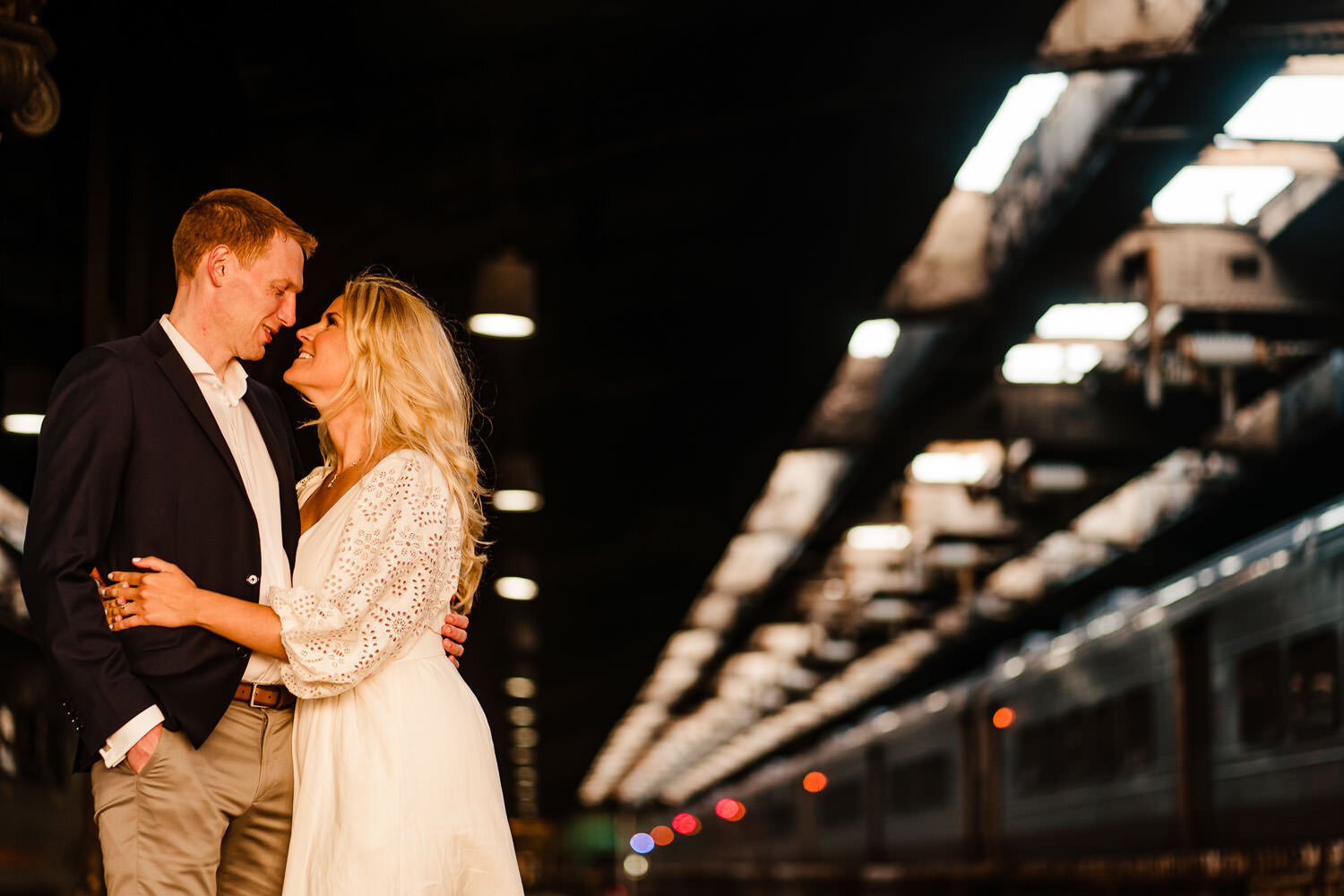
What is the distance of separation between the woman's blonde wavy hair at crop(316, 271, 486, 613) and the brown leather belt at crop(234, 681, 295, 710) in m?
0.51

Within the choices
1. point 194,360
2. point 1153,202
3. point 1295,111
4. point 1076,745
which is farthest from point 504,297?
point 1076,745

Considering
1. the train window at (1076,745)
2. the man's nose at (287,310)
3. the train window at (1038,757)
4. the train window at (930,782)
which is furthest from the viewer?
the train window at (930,782)

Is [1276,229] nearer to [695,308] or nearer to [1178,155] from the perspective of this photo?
[1178,155]

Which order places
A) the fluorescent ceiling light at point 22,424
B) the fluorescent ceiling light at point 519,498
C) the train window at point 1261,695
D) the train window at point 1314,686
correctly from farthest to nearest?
the fluorescent ceiling light at point 519,498, the train window at point 1261,695, the train window at point 1314,686, the fluorescent ceiling light at point 22,424

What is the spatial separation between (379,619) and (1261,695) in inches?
375

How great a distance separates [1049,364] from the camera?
49.3 feet

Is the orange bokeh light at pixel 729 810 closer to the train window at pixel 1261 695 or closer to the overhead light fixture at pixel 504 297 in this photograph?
the train window at pixel 1261 695

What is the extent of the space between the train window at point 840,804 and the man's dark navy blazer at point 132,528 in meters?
23.5

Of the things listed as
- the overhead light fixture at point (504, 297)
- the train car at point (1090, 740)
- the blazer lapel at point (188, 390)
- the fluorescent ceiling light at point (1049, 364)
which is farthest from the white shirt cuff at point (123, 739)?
the fluorescent ceiling light at point (1049, 364)

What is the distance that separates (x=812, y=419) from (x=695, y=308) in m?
4.00

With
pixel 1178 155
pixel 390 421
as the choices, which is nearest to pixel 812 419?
pixel 1178 155

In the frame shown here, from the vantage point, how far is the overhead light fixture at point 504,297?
8219 mm

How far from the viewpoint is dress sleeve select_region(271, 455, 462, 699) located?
10.0 feet

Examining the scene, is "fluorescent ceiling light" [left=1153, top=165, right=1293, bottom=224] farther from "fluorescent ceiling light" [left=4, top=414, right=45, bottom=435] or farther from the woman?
the woman
